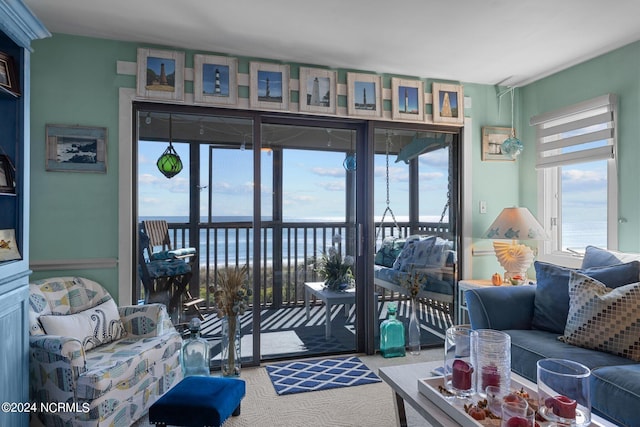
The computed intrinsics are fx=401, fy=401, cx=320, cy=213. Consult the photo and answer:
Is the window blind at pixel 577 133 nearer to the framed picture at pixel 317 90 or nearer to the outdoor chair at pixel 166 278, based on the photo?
the framed picture at pixel 317 90

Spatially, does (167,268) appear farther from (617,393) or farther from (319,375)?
(617,393)

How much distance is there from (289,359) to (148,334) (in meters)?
1.25

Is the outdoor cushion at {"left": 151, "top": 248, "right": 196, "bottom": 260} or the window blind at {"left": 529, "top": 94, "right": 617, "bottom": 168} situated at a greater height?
the window blind at {"left": 529, "top": 94, "right": 617, "bottom": 168}

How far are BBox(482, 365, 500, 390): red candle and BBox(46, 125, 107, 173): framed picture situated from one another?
276cm

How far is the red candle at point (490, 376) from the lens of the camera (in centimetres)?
158

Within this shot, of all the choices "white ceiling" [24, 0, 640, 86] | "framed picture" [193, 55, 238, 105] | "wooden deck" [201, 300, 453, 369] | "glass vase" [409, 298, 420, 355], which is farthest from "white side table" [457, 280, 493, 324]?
"framed picture" [193, 55, 238, 105]

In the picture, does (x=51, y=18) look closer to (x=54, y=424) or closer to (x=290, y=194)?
(x=290, y=194)

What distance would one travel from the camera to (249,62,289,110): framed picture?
323 cm

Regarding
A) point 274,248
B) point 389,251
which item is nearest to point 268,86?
point 274,248

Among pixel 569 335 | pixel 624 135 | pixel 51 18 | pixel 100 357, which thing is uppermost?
pixel 51 18

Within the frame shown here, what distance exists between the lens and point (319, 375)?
122 inches

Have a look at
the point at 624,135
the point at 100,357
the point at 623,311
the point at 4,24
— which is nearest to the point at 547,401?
the point at 623,311

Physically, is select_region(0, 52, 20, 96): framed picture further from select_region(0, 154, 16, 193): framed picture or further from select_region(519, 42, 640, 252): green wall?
select_region(519, 42, 640, 252): green wall

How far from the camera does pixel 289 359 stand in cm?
343
